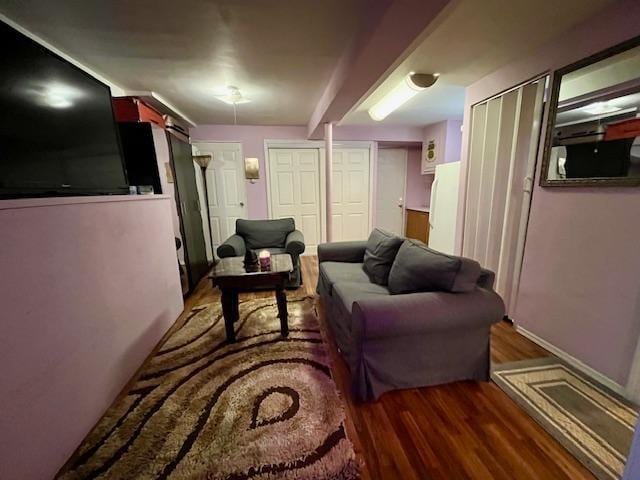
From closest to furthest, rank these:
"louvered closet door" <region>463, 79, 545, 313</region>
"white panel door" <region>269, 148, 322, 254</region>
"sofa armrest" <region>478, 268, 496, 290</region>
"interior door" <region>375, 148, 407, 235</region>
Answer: "sofa armrest" <region>478, 268, 496, 290</region> < "louvered closet door" <region>463, 79, 545, 313</region> < "white panel door" <region>269, 148, 322, 254</region> < "interior door" <region>375, 148, 407, 235</region>

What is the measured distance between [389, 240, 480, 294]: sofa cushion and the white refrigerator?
144cm

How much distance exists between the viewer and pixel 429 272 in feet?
5.11

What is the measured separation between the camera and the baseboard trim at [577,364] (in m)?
1.53

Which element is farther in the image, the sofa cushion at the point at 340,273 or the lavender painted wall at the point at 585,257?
the sofa cushion at the point at 340,273

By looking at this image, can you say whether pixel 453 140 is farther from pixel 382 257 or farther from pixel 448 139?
pixel 382 257

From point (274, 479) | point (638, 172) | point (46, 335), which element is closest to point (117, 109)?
point (46, 335)

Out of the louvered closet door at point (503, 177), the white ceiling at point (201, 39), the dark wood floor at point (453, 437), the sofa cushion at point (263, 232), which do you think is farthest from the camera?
the sofa cushion at point (263, 232)

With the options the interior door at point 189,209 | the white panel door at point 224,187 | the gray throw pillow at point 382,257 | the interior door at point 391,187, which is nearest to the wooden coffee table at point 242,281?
the gray throw pillow at point 382,257

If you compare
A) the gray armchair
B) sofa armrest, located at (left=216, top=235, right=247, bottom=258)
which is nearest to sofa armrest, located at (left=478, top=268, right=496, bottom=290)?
the gray armchair

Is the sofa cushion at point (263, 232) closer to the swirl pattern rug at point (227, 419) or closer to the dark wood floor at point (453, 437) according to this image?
the swirl pattern rug at point (227, 419)

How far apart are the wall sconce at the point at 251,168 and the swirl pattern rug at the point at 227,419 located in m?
2.89

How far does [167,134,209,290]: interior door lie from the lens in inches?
114

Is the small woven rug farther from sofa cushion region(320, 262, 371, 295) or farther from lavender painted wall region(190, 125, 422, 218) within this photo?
lavender painted wall region(190, 125, 422, 218)

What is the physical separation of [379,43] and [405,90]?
1.16 meters
